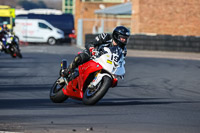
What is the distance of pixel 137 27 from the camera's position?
38406 mm

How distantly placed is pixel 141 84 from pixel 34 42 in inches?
1206

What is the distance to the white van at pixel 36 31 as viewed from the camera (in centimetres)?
4253

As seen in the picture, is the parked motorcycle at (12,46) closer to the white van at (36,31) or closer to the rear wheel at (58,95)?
the rear wheel at (58,95)

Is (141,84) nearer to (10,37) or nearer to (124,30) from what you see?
(124,30)

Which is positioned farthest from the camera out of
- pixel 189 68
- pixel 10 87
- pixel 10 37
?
pixel 10 37

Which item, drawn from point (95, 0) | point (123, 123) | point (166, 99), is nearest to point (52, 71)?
point (166, 99)

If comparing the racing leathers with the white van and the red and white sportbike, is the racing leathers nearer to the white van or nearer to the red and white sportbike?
the red and white sportbike

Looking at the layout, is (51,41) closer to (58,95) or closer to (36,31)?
(36,31)

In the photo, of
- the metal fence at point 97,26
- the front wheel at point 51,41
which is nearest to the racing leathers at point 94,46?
the metal fence at point 97,26

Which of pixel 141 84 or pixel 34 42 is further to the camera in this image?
pixel 34 42

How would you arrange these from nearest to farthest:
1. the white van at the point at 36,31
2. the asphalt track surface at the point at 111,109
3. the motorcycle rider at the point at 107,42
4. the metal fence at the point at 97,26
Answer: the asphalt track surface at the point at 111,109, the motorcycle rider at the point at 107,42, the metal fence at the point at 97,26, the white van at the point at 36,31

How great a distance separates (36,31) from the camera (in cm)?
4284

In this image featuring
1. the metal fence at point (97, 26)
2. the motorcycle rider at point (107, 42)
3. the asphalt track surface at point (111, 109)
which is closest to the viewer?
the asphalt track surface at point (111, 109)

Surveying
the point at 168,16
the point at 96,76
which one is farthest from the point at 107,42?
the point at 168,16
